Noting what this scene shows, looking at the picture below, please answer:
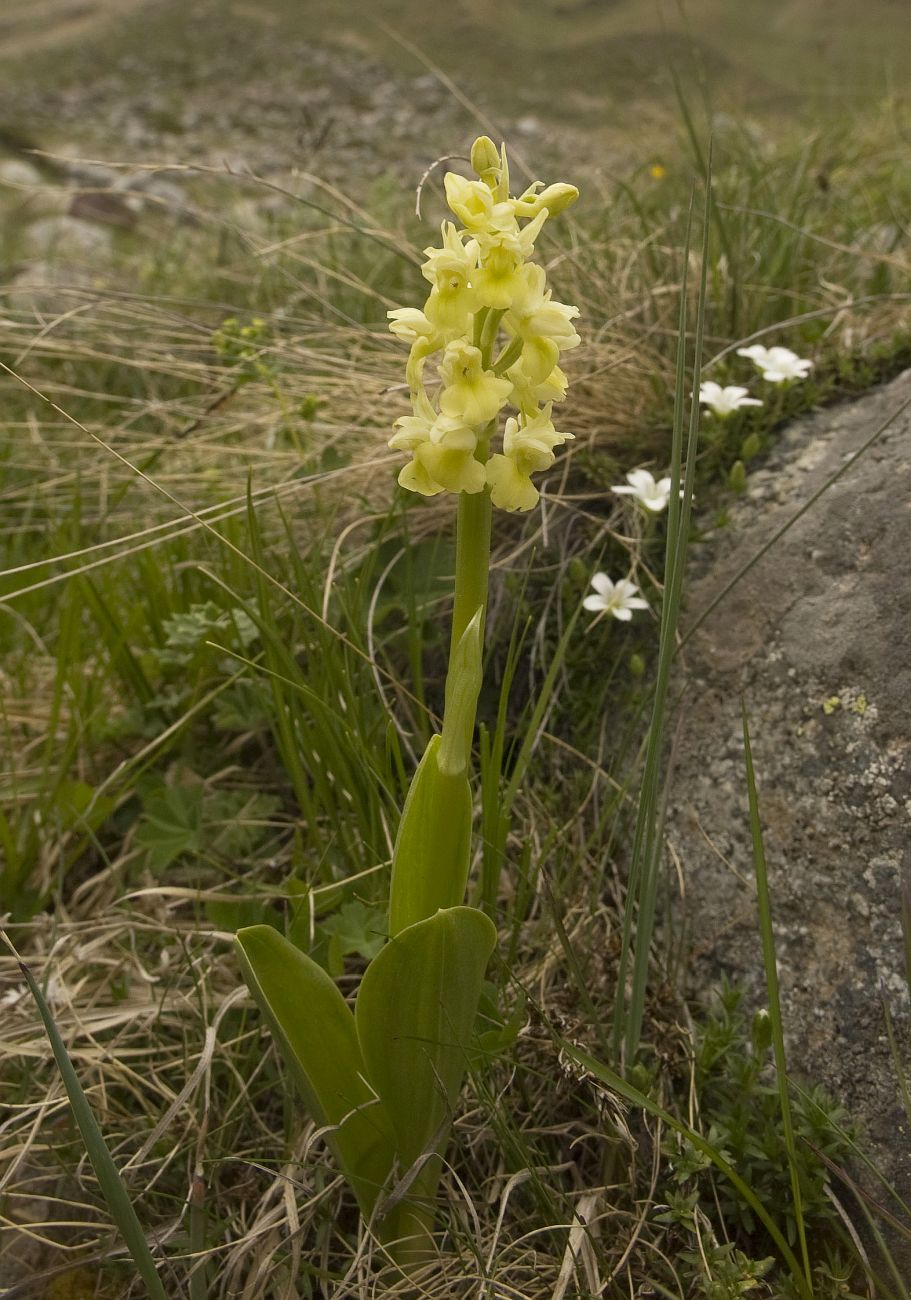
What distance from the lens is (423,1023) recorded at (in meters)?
1.10

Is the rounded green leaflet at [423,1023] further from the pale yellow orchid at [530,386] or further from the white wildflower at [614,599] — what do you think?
the white wildflower at [614,599]

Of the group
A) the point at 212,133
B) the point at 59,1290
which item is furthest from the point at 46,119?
the point at 59,1290

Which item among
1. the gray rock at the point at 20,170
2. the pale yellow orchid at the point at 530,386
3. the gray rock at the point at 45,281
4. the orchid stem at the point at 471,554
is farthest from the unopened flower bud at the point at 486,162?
the gray rock at the point at 20,170

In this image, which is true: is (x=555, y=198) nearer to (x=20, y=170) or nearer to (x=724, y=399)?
(x=724, y=399)

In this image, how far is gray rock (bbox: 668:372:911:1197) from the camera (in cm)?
130

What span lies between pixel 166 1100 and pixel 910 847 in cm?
108

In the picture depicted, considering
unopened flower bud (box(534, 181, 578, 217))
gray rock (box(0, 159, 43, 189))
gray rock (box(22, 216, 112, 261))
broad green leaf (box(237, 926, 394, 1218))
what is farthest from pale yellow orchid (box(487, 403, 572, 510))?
gray rock (box(0, 159, 43, 189))

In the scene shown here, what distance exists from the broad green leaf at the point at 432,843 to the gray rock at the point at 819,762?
0.55m

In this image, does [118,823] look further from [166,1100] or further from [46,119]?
[46,119]

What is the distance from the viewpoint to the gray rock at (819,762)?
1.30 m

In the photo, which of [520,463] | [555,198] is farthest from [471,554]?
[555,198]

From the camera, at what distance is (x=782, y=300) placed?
2.48 m

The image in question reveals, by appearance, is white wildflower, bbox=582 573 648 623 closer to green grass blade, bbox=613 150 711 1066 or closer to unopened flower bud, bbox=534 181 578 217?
green grass blade, bbox=613 150 711 1066

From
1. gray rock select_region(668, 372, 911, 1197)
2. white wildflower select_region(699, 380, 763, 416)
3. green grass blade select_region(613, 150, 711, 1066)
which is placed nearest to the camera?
green grass blade select_region(613, 150, 711, 1066)
